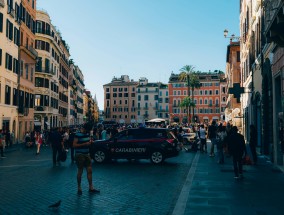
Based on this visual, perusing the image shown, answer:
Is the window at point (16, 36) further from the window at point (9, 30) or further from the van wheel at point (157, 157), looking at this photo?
the van wheel at point (157, 157)

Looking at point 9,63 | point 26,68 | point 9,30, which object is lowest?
point 9,63

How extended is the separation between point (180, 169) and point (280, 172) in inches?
160

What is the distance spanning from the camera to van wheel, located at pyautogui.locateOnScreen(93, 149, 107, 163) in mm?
17609

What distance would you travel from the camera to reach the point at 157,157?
17141mm

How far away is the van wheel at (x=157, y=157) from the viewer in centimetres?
1709

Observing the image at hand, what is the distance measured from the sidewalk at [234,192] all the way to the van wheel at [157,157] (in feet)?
9.70

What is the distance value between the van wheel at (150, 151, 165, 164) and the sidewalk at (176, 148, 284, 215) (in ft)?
9.70

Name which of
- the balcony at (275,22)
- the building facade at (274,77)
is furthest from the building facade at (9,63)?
the balcony at (275,22)

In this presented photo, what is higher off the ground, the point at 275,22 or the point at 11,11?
the point at 11,11

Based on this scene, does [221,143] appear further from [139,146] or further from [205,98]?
[205,98]

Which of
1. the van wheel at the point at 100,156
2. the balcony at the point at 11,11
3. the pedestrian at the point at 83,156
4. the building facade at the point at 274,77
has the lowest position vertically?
the van wheel at the point at 100,156

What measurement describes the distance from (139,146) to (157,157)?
107 centimetres

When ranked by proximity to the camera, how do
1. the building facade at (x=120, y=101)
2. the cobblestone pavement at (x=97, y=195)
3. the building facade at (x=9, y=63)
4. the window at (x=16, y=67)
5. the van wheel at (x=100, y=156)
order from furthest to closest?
the building facade at (x=120, y=101) < the window at (x=16, y=67) < the building facade at (x=9, y=63) < the van wheel at (x=100, y=156) < the cobblestone pavement at (x=97, y=195)

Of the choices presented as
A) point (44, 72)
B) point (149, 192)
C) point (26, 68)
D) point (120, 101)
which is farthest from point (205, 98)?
point (149, 192)
